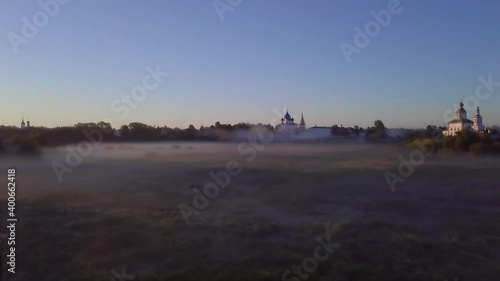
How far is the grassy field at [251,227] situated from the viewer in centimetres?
577

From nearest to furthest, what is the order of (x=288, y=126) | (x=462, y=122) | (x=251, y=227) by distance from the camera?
(x=251, y=227), (x=462, y=122), (x=288, y=126)

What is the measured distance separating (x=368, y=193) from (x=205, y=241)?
7.04 meters

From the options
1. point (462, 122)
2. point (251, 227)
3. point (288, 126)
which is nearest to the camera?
point (251, 227)

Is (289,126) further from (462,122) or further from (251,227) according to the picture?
(251,227)

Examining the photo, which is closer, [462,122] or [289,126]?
[462,122]

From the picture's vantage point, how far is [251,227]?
7.74 meters

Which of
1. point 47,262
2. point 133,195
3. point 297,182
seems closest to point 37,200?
point 133,195

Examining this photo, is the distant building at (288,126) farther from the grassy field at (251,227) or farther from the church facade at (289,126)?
the grassy field at (251,227)

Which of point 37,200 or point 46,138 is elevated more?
point 46,138

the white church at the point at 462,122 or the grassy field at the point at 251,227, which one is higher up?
the white church at the point at 462,122

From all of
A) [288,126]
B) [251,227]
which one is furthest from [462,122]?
[251,227]

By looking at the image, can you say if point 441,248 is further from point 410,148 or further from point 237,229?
point 410,148

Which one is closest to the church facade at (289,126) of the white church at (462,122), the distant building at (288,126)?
the distant building at (288,126)

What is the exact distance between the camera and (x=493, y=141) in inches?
958
